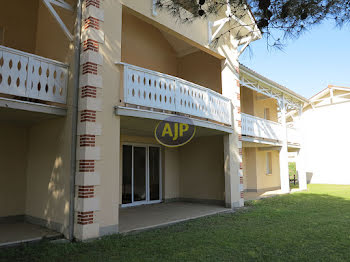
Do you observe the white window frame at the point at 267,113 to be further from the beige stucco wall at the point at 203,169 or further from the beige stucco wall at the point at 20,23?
the beige stucco wall at the point at 20,23

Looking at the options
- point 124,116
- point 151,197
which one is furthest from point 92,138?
point 151,197

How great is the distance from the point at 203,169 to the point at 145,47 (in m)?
5.22

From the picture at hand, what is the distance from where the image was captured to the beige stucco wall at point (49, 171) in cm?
616

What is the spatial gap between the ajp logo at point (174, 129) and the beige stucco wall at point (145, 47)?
9.89 feet

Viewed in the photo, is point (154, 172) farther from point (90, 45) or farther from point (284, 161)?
point (284, 161)

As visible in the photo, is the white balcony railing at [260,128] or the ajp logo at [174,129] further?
the white balcony railing at [260,128]

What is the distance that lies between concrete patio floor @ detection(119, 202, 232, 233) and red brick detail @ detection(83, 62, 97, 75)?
3.64 metres

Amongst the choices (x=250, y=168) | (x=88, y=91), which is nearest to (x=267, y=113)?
(x=250, y=168)

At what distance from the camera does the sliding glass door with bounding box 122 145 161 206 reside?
10.1 meters

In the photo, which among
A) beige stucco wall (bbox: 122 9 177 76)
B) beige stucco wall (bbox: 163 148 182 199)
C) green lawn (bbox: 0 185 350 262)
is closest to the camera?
green lawn (bbox: 0 185 350 262)

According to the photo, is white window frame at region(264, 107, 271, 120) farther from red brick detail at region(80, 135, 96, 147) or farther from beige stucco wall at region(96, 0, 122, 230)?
red brick detail at region(80, 135, 96, 147)

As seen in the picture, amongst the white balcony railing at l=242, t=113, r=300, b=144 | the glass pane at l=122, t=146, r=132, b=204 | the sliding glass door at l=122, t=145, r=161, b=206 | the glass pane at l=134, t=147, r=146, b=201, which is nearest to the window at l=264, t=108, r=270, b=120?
the white balcony railing at l=242, t=113, r=300, b=144

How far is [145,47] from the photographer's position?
10.6 meters

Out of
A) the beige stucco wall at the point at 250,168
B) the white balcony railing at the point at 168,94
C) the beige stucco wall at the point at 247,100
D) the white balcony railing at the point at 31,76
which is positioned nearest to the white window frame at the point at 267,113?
the beige stucco wall at the point at 247,100
